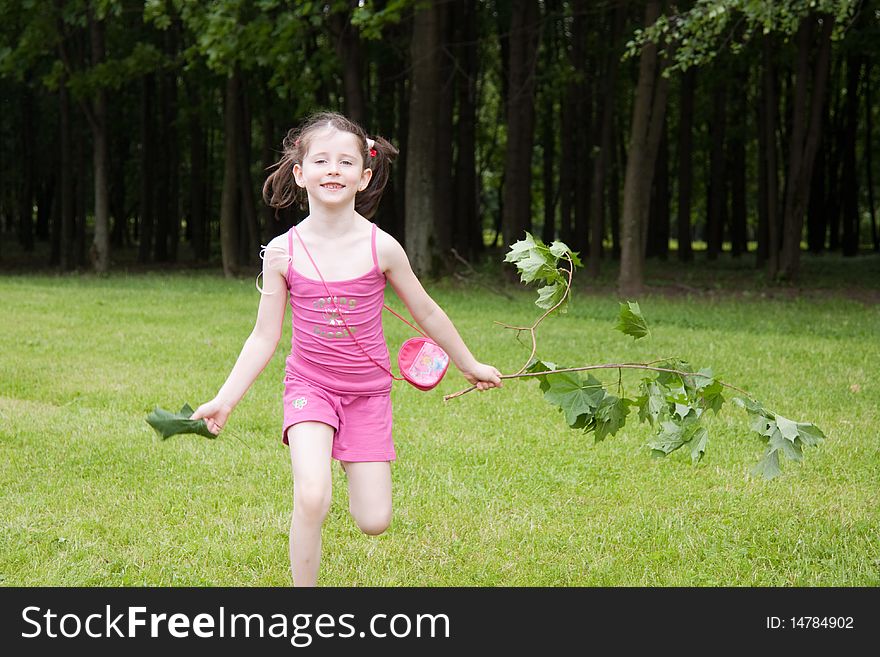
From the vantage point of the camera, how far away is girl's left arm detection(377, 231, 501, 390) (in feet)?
12.6

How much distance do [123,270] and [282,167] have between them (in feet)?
74.4

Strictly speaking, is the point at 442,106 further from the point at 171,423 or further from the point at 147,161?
the point at 171,423

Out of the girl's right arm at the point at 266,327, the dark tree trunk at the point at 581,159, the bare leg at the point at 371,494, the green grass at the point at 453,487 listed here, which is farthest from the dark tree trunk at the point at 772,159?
the girl's right arm at the point at 266,327

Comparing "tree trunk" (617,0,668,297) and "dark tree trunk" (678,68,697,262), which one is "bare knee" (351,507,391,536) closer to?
"tree trunk" (617,0,668,297)

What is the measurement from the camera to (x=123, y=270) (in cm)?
2545

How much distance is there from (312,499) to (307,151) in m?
1.36

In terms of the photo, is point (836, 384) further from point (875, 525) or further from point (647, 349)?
point (875, 525)

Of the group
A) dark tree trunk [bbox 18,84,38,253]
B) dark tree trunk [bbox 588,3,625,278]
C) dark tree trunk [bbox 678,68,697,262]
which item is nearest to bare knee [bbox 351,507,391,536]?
dark tree trunk [bbox 588,3,625,278]

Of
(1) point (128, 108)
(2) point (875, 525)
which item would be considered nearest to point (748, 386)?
(2) point (875, 525)

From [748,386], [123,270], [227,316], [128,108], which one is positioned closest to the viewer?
[748,386]

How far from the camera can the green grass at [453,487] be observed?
4.57 m

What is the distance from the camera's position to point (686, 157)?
27.2 m

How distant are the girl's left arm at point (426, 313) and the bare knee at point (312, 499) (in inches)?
29.0

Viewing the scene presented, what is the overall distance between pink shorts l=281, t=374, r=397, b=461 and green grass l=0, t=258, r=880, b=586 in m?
0.85
